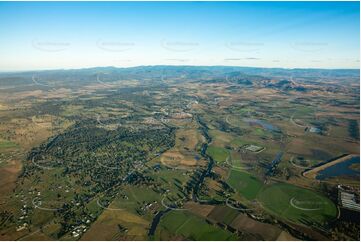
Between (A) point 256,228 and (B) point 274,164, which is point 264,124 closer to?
(B) point 274,164

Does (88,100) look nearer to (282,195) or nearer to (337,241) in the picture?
(282,195)

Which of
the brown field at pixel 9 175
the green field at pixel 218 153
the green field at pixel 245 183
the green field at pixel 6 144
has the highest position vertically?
the green field at pixel 245 183

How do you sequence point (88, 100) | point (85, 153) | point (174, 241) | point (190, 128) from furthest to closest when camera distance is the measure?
point (88, 100) → point (190, 128) → point (85, 153) → point (174, 241)

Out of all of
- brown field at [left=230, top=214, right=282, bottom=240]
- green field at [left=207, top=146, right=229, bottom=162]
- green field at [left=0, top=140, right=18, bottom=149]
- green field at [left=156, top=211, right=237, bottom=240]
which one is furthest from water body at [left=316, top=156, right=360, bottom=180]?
green field at [left=0, top=140, right=18, bottom=149]

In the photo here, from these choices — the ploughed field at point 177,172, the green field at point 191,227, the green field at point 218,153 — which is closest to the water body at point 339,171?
the ploughed field at point 177,172

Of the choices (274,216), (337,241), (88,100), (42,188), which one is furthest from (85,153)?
(88,100)

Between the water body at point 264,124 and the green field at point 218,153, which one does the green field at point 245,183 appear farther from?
the water body at point 264,124

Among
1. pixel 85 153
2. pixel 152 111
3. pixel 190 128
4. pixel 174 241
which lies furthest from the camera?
pixel 152 111
